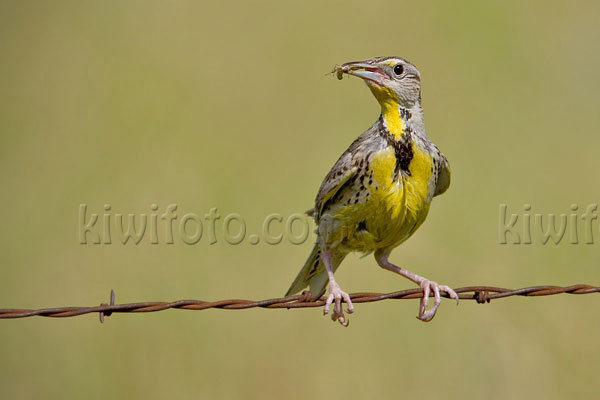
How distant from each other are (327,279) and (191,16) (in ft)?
19.6

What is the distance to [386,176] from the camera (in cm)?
422

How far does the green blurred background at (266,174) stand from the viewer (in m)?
6.38

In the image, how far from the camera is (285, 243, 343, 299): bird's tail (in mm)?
4812

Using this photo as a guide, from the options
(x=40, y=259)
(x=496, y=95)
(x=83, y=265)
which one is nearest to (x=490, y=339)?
(x=496, y=95)

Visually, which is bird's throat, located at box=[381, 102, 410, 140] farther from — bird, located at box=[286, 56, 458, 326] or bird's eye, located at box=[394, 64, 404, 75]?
bird's eye, located at box=[394, 64, 404, 75]

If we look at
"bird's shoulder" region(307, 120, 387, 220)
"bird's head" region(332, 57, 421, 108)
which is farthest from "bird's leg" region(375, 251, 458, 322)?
"bird's head" region(332, 57, 421, 108)

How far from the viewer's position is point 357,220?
4395mm

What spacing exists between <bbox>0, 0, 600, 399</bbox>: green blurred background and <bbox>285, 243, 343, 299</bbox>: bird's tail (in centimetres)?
145

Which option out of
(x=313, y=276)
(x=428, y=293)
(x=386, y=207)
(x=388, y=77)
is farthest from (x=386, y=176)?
(x=313, y=276)

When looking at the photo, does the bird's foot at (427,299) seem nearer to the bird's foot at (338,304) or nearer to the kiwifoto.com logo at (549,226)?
the bird's foot at (338,304)

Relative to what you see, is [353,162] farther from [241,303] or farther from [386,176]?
[241,303]

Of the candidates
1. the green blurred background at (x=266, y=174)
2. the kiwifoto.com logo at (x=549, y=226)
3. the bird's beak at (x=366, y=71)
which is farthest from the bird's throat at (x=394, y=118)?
the kiwifoto.com logo at (x=549, y=226)

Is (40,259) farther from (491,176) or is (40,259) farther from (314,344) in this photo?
(491,176)

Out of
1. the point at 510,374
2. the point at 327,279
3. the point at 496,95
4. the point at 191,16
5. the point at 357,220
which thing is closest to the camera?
the point at 357,220
